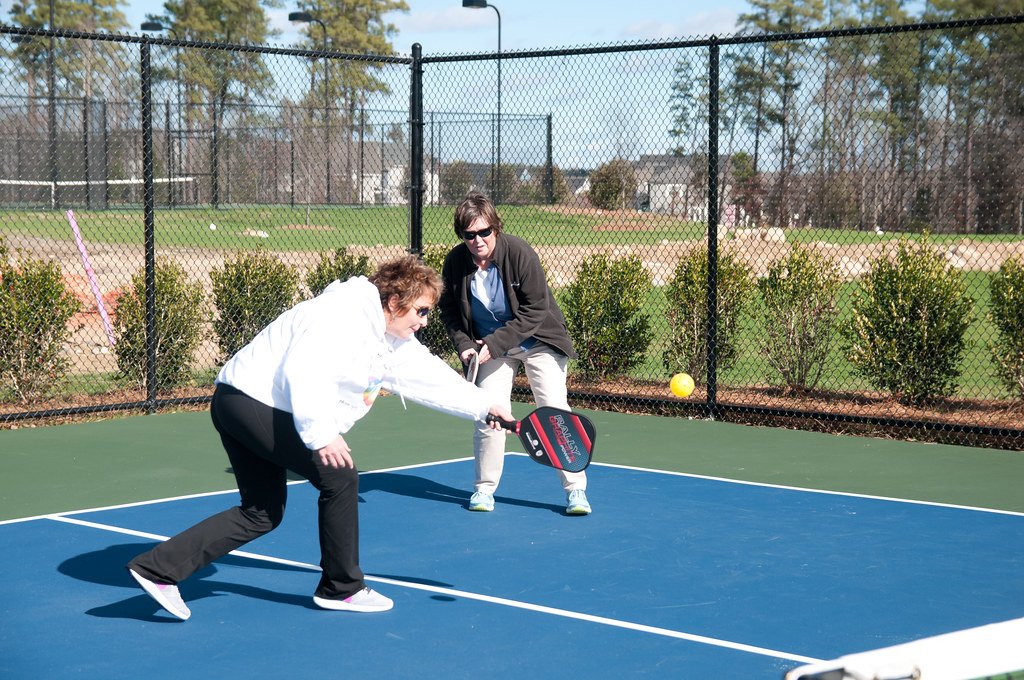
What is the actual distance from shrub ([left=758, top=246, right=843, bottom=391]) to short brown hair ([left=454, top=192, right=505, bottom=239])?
466 cm

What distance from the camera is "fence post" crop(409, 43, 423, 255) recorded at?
12070 mm

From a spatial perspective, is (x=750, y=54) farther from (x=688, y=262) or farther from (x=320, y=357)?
(x=320, y=357)

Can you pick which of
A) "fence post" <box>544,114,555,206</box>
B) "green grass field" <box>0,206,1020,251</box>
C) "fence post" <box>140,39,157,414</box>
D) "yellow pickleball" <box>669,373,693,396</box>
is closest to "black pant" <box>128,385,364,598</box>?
"yellow pickleball" <box>669,373,693,396</box>

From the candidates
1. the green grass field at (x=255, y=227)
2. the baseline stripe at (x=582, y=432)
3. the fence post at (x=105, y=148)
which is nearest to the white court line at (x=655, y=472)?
the baseline stripe at (x=582, y=432)

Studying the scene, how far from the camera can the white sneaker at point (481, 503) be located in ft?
24.2

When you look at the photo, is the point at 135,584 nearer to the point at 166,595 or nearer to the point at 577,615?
the point at 166,595

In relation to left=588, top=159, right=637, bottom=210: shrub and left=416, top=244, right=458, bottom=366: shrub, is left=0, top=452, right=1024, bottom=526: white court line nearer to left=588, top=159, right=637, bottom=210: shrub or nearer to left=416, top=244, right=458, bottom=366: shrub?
left=416, top=244, right=458, bottom=366: shrub

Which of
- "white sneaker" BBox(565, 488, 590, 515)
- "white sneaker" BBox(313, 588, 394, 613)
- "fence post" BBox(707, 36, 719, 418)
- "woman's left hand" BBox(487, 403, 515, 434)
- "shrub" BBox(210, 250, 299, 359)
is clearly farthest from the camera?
"shrub" BBox(210, 250, 299, 359)

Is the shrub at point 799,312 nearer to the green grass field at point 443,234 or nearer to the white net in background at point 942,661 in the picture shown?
the green grass field at point 443,234

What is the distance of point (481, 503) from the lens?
24.2 feet

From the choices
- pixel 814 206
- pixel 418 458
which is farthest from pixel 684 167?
pixel 418 458

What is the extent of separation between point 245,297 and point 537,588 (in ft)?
22.4

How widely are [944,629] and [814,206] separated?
46.5 feet

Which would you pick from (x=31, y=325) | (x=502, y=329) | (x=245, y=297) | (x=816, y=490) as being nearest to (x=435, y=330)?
(x=245, y=297)
